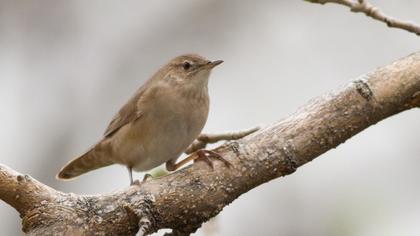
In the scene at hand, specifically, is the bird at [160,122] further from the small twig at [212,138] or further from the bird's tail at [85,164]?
the small twig at [212,138]

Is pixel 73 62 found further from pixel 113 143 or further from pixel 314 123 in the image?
pixel 314 123

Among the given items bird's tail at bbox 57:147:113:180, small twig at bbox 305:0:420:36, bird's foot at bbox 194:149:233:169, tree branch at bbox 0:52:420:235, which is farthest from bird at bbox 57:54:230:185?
small twig at bbox 305:0:420:36

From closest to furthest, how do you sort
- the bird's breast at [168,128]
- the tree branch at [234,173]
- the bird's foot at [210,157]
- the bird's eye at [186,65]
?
the tree branch at [234,173], the bird's foot at [210,157], the bird's breast at [168,128], the bird's eye at [186,65]

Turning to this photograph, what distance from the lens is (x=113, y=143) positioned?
5.21 metres

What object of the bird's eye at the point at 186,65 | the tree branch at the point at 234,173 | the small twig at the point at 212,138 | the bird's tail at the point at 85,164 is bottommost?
the tree branch at the point at 234,173

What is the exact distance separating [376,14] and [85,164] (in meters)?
2.51

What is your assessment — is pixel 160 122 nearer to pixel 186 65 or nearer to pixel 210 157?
pixel 186 65

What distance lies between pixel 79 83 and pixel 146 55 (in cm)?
78

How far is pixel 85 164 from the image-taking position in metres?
5.50

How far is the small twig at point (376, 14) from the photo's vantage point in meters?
3.85

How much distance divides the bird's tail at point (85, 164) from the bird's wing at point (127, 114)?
0.17 meters

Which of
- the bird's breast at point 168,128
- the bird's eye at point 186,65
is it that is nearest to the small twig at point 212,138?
the bird's breast at point 168,128

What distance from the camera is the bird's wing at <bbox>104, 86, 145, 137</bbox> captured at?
512 centimetres

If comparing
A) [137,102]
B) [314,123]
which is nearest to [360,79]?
[314,123]
